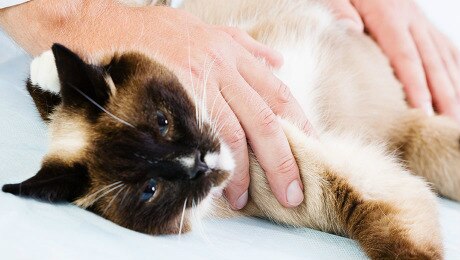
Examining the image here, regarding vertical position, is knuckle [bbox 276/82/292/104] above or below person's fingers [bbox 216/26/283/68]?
below

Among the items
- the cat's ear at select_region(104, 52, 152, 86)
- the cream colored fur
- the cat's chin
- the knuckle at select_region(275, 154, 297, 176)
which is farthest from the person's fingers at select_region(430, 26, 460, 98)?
the cat's ear at select_region(104, 52, 152, 86)

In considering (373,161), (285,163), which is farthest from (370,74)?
(285,163)

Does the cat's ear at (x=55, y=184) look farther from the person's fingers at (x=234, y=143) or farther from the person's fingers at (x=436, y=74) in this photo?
the person's fingers at (x=436, y=74)

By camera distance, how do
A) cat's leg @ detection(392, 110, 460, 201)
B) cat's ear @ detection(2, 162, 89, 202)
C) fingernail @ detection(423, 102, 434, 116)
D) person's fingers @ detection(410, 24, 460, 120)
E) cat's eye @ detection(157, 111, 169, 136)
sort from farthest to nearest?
person's fingers @ detection(410, 24, 460, 120)
fingernail @ detection(423, 102, 434, 116)
cat's leg @ detection(392, 110, 460, 201)
cat's eye @ detection(157, 111, 169, 136)
cat's ear @ detection(2, 162, 89, 202)

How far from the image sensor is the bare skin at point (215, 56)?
3.64ft

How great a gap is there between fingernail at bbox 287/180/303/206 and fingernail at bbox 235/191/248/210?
9 centimetres

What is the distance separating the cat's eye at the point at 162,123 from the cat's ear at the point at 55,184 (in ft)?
0.54

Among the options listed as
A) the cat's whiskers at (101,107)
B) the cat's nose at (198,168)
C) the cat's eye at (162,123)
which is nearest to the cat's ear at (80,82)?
the cat's whiskers at (101,107)

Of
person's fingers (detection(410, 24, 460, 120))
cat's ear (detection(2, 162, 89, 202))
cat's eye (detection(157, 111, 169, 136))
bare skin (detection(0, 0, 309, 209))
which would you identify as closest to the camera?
cat's ear (detection(2, 162, 89, 202))

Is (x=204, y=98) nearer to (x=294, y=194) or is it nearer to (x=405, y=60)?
(x=294, y=194)

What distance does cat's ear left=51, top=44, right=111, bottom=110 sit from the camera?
0.98 meters

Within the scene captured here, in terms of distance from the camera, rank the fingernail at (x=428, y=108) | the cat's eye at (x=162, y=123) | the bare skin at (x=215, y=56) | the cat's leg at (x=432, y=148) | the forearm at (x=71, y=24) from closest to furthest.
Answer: the cat's eye at (x=162, y=123)
the bare skin at (x=215, y=56)
the forearm at (x=71, y=24)
the cat's leg at (x=432, y=148)
the fingernail at (x=428, y=108)

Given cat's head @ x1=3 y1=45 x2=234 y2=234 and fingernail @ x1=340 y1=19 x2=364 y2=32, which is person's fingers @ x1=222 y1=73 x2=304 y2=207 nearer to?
cat's head @ x1=3 y1=45 x2=234 y2=234

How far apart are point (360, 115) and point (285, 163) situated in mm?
408
